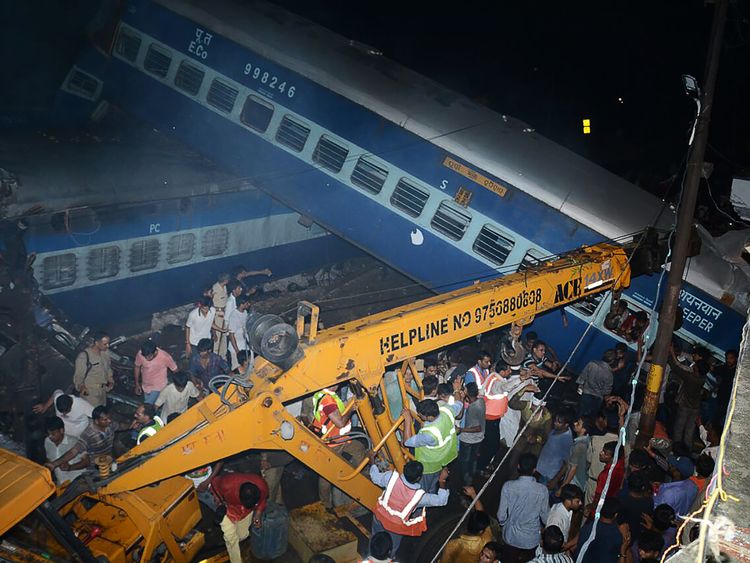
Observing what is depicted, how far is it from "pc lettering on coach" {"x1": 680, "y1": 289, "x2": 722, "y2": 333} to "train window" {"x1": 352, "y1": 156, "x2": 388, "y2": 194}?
A: 18.2 feet

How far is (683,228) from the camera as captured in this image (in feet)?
27.2

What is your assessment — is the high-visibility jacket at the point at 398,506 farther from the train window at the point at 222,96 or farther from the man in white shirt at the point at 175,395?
the train window at the point at 222,96

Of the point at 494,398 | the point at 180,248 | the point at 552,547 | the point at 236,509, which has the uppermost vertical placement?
the point at 552,547

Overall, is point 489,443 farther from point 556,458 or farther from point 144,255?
point 144,255

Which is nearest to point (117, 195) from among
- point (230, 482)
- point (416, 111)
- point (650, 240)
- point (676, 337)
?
point (416, 111)

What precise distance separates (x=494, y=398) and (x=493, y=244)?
3.54m

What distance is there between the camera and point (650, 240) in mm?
8461

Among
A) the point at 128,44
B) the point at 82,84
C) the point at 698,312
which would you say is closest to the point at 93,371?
the point at 128,44

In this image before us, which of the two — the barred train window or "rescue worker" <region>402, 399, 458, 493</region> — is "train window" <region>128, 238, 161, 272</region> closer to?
the barred train window

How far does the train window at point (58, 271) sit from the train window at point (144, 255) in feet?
3.65

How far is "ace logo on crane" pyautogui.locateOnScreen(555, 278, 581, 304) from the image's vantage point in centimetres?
731

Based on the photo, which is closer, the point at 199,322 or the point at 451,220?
the point at 199,322

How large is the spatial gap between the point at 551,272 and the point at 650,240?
215cm

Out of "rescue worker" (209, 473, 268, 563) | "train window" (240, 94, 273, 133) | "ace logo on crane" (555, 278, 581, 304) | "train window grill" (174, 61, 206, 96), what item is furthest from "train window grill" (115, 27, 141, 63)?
"ace logo on crane" (555, 278, 581, 304)
